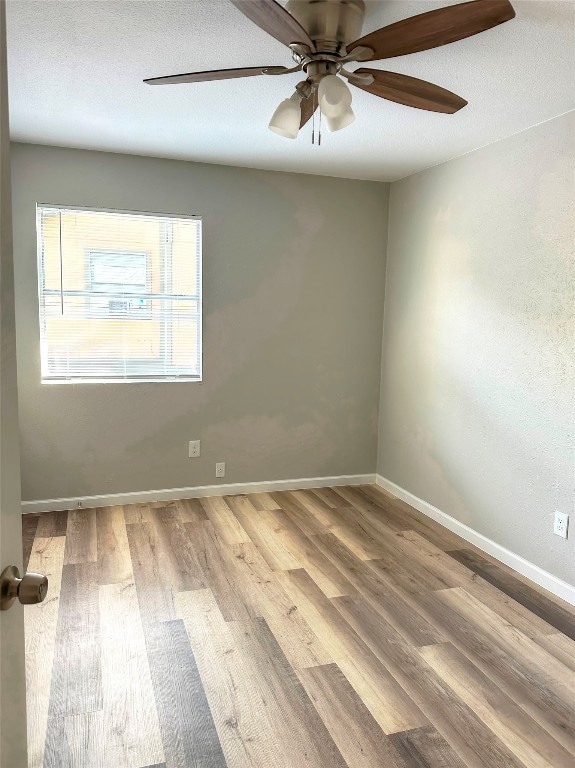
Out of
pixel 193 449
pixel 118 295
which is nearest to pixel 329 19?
pixel 118 295

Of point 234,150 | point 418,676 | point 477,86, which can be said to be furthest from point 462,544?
point 234,150

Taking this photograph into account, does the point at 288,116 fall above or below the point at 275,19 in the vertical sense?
below

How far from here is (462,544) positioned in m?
3.46

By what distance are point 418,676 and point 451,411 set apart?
73.7 inches

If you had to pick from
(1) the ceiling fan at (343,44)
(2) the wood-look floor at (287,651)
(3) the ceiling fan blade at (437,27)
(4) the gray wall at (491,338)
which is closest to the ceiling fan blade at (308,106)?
(1) the ceiling fan at (343,44)

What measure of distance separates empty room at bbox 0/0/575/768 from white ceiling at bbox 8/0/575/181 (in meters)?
0.02

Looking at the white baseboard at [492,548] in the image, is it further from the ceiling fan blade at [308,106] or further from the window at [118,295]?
the ceiling fan blade at [308,106]

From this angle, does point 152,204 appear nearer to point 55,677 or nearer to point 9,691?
point 55,677

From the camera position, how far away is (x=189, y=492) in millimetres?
4117

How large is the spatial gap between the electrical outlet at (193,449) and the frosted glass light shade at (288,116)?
2572mm

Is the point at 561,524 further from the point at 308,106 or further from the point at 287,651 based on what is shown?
the point at 308,106

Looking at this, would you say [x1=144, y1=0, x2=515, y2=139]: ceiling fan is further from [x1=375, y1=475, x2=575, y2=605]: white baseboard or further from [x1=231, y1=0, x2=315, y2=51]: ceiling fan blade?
[x1=375, y1=475, x2=575, y2=605]: white baseboard

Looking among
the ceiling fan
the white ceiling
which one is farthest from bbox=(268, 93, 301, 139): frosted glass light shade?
the white ceiling

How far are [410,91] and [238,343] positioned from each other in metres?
2.36
